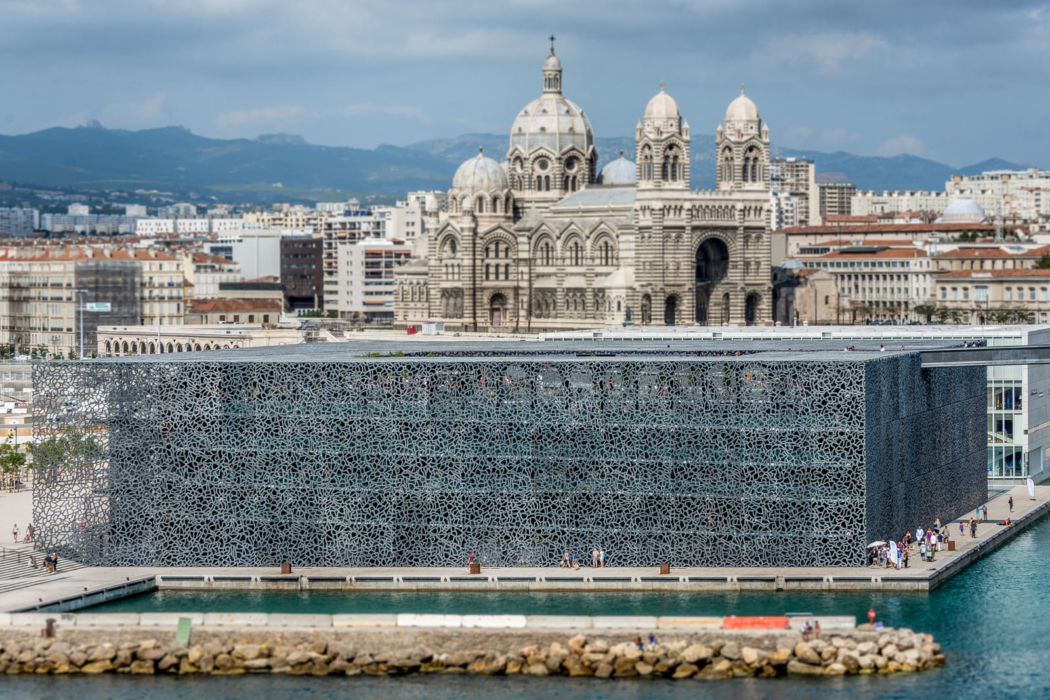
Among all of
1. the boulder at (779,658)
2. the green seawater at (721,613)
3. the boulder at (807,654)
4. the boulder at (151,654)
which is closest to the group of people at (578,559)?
the green seawater at (721,613)

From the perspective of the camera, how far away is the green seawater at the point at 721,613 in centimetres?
4028

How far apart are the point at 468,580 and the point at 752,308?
240 feet

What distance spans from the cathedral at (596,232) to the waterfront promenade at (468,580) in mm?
63831

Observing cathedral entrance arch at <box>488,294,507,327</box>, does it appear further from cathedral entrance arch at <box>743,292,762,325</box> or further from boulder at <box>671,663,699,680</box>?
boulder at <box>671,663,699,680</box>

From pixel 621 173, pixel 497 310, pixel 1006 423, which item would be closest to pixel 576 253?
pixel 497 310

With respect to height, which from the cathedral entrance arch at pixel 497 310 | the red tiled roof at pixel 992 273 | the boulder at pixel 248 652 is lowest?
the boulder at pixel 248 652

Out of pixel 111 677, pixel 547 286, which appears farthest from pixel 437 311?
pixel 111 677

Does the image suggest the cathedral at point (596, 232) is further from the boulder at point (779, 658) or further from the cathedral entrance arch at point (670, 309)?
the boulder at point (779, 658)

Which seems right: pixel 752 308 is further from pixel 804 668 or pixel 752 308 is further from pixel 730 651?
pixel 804 668

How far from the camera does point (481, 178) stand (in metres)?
126

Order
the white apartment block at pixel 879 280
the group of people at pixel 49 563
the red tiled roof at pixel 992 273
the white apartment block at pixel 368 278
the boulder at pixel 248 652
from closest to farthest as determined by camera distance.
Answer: the boulder at pixel 248 652 → the group of people at pixel 49 563 → the red tiled roof at pixel 992 273 → the white apartment block at pixel 879 280 → the white apartment block at pixel 368 278

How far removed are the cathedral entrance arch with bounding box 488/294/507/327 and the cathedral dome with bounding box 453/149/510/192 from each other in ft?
23.0

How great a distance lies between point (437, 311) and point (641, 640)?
85937 millimetres

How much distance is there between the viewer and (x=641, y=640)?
41.8 metres
